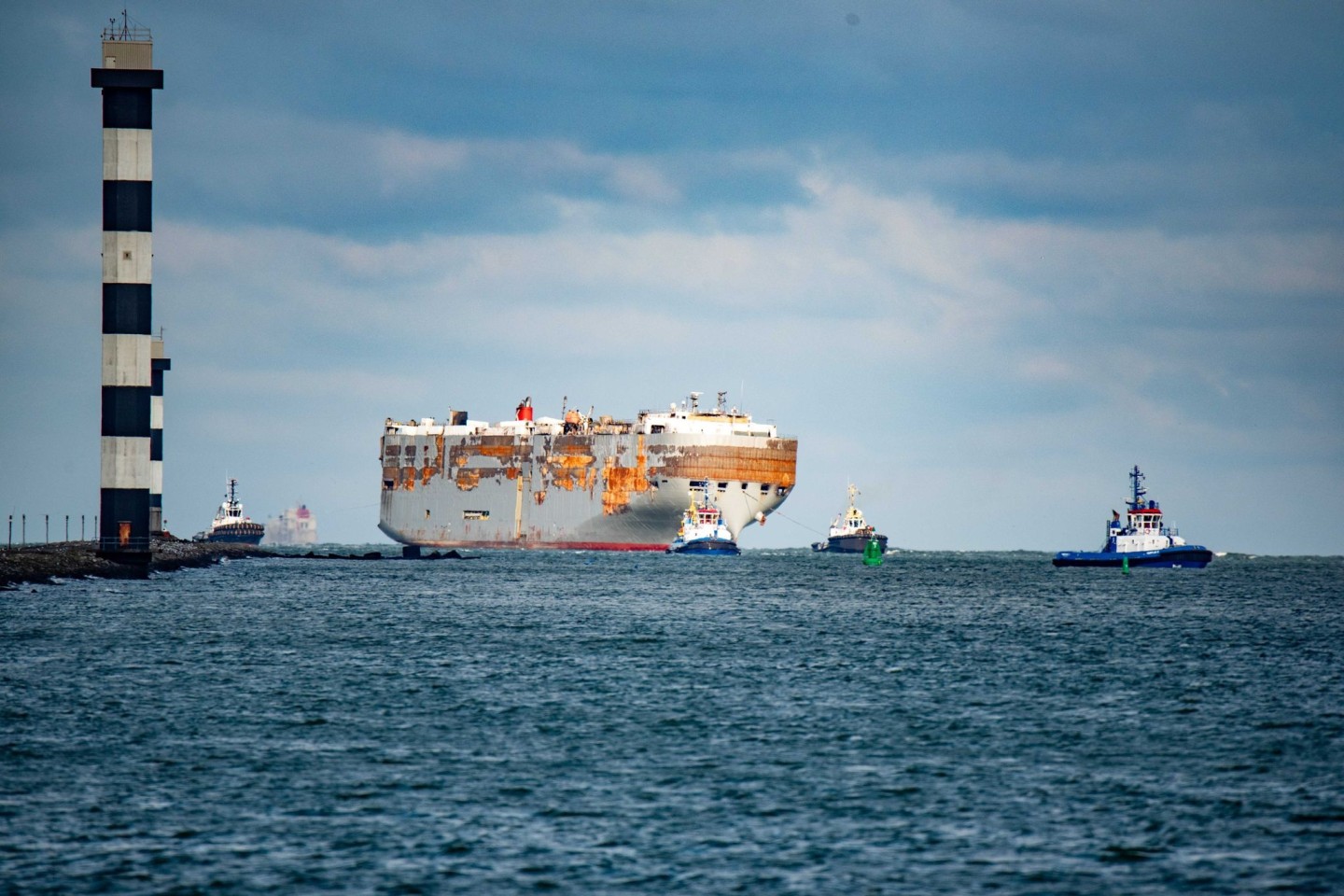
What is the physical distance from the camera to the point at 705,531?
175750 mm

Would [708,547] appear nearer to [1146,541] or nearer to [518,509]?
[518,509]

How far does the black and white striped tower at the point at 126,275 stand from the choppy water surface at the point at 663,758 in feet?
68.8

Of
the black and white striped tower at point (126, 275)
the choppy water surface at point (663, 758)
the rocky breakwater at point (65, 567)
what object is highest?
the black and white striped tower at point (126, 275)

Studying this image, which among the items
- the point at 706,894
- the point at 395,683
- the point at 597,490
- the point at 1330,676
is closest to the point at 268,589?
the point at 395,683

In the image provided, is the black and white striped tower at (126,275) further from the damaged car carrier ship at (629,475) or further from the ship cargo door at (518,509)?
the ship cargo door at (518,509)

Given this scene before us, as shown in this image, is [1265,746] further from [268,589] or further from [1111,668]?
[268,589]

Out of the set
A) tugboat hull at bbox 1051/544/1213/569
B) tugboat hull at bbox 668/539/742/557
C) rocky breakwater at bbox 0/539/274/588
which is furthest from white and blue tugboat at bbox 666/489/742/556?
rocky breakwater at bbox 0/539/274/588

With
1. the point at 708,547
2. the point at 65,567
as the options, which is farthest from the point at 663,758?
the point at 708,547

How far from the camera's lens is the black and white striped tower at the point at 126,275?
276ft

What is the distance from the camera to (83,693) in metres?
39.0

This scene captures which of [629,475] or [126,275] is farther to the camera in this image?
[629,475]

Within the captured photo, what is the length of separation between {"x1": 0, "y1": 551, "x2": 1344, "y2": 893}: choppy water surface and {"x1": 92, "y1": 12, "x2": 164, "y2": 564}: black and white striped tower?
68.8 ft

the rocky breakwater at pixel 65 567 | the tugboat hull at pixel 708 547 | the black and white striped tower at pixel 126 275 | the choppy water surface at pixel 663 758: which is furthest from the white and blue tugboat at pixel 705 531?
the choppy water surface at pixel 663 758

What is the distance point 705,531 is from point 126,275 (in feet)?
323
